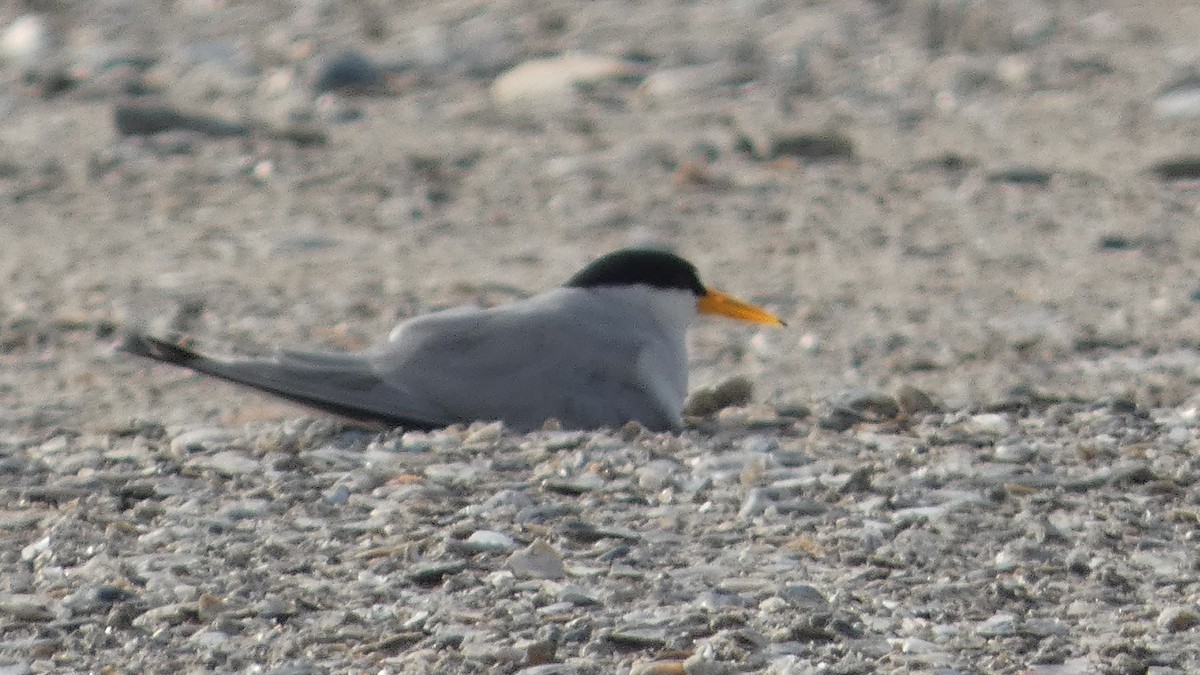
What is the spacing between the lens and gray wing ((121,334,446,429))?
541cm

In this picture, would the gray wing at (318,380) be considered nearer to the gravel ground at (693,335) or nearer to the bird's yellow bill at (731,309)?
the gravel ground at (693,335)

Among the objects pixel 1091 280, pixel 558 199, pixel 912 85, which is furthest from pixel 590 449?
pixel 912 85

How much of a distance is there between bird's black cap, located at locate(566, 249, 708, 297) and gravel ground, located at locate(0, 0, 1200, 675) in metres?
0.39

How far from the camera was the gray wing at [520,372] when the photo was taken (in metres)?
5.59

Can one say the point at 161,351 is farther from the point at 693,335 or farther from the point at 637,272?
the point at 693,335

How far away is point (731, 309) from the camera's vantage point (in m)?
6.51

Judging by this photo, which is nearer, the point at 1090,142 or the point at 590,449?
the point at 590,449

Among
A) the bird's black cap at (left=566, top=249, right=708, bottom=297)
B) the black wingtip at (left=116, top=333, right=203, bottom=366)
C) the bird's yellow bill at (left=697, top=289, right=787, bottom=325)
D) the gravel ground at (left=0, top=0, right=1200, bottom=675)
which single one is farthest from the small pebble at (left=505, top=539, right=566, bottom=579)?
the bird's yellow bill at (left=697, top=289, right=787, bottom=325)

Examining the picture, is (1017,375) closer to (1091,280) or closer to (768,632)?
(1091,280)

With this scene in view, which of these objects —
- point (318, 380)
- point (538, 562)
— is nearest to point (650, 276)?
point (318, 380)

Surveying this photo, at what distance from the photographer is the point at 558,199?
918 cm

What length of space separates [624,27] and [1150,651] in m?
8.18

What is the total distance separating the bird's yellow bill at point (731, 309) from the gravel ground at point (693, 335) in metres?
0.22

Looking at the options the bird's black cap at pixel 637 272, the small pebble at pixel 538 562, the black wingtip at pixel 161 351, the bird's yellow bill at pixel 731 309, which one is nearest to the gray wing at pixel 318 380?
the black wingtip at pixel 161 351
